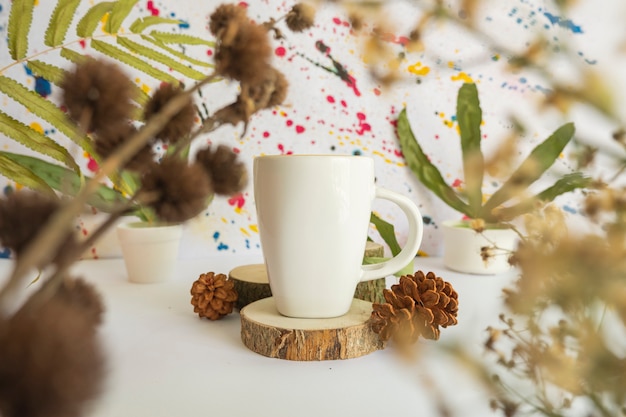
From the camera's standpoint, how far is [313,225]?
1.36 ft

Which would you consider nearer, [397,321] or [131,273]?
[397,321]

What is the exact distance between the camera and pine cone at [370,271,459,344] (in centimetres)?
41

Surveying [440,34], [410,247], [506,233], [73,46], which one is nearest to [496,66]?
[440,34]

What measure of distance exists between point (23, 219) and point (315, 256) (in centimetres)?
30

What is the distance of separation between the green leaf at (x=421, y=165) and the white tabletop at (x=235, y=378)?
1.21ft

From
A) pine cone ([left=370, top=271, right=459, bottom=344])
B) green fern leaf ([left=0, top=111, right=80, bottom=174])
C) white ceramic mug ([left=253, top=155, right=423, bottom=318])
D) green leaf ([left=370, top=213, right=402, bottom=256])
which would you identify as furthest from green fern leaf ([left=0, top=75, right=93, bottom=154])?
green leaf ([left=370, top=213, right=402, bottom=256])

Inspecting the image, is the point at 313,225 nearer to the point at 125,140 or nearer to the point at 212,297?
the point at 212,297

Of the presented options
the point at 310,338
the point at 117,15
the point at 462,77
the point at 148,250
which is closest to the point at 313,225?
the point at 310,338

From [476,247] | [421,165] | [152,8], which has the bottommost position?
[476,247]

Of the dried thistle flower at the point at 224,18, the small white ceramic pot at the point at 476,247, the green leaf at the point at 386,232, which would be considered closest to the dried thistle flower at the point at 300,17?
the dried thistle flower at the point at 224,18

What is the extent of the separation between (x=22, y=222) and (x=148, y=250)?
54cm

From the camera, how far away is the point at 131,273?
0.67m

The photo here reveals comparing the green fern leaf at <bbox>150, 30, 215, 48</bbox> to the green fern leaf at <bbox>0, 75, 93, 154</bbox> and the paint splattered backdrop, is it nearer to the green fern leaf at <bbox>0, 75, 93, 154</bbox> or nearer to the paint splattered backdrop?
the green fern leaf at <bbox>0, 75, 93, 154</bbox>

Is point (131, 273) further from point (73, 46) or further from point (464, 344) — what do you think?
point (464, 344)
